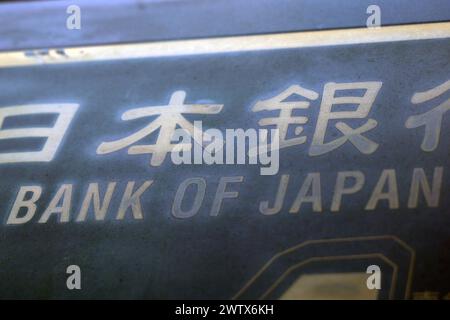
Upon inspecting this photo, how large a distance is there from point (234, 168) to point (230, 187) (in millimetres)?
63

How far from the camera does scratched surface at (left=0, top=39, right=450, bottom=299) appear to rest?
4.85 feet

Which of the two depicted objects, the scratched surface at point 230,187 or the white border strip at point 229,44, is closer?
the scratched surface at point 230,187

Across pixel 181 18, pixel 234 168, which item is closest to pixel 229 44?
pixel 181 18

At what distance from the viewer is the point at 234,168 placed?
5.16 feet

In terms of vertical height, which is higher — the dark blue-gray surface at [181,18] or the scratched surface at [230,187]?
the dark blue-gray surface at [181,18]

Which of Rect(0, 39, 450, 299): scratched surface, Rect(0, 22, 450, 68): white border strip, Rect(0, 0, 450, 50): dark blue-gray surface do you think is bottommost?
Rect(0, 39, 450, 299): scratched surface

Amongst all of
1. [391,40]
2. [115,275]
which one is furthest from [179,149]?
[391,40]

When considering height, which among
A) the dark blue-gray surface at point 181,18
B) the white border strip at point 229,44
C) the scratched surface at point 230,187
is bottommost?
the scratched surface at point 230,187

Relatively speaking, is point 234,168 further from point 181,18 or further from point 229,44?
point 181,18

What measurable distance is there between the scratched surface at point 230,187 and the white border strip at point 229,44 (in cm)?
3

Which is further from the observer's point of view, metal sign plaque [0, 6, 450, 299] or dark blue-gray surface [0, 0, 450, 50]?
dark blue-gray surface [0, 0, 450, 50]

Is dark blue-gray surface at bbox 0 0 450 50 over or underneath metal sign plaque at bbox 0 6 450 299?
over

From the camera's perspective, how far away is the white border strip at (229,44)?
5.40 feet
